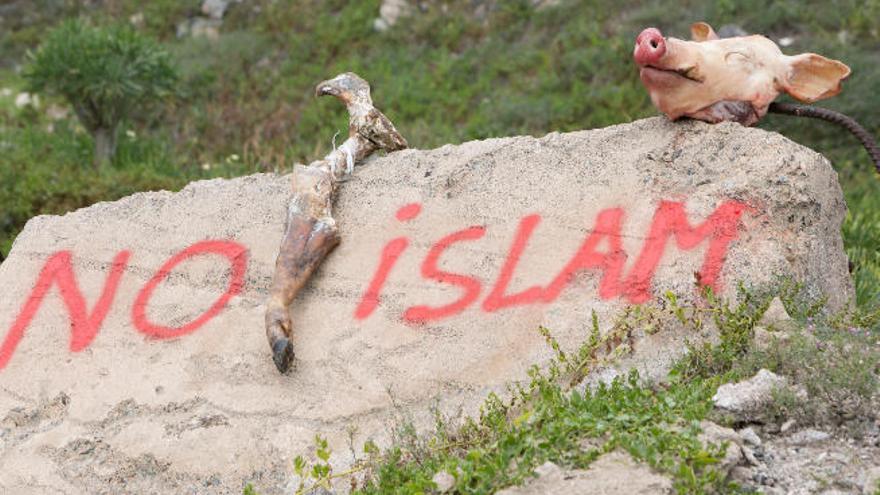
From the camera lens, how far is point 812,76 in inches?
205

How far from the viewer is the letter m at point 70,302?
527 cm

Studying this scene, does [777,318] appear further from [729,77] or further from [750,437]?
[729,77]

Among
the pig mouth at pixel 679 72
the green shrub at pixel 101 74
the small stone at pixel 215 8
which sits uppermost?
the pig mouth at pixel 679 72

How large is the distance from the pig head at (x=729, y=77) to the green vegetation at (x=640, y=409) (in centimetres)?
94

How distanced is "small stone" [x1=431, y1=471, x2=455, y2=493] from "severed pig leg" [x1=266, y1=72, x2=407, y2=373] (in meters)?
1.19

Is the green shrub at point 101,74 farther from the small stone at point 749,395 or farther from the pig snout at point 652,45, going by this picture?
the small stone at point 749,395

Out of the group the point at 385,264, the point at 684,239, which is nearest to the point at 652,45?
the point at 684,239

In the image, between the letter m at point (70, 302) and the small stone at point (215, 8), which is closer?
the letter m at point (70, 302)

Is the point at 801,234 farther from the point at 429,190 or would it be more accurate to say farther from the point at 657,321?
the point at 429,190

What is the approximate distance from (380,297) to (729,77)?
1672mm

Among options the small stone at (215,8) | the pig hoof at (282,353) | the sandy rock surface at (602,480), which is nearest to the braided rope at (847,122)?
the sandy rock surface at (602,480)

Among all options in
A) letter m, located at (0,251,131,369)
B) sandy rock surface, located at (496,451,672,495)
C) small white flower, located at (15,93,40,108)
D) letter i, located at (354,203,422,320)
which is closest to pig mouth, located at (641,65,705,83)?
letter i, located at (354,203,422,320)

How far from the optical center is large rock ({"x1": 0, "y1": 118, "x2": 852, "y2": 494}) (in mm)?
4629

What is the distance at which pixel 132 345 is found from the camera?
5148 millimetres
